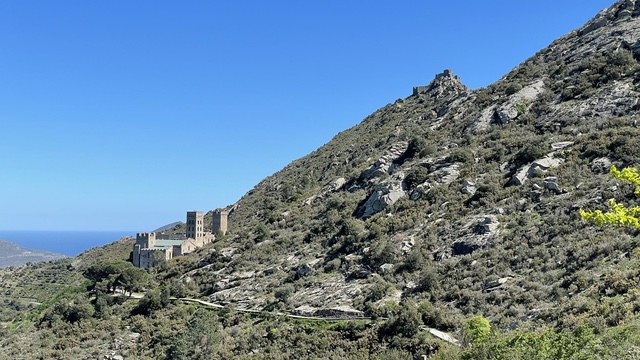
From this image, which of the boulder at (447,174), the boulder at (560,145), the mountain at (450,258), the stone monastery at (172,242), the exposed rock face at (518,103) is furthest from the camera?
the stone monastery at (172,242)

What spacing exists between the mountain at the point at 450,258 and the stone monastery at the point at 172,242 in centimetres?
1181

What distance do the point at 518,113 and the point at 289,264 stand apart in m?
35.8

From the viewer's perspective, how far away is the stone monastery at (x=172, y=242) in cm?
8219

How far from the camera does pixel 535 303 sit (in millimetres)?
27938

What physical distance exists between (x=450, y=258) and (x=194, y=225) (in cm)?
6840

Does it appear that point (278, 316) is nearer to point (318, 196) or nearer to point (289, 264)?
point (289, 264)

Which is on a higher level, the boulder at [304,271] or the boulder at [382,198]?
the boulder at [382,198]

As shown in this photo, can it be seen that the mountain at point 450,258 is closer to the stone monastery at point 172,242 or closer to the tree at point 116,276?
the tree at point 116,276

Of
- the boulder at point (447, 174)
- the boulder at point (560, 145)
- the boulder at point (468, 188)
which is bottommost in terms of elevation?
the boulder at point (468, 188)

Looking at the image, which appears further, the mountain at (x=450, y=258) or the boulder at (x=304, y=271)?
the boulder at (x=304, y=271)

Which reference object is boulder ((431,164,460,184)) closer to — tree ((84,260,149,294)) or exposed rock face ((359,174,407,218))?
exposed rock face ((359,174,407,218))

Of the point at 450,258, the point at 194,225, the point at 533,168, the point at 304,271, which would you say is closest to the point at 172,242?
the point at 194,225

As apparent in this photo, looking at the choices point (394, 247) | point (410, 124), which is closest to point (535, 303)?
point (394, 247)

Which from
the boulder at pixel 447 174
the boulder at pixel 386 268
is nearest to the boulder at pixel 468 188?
the boulder at pixel 447 174
